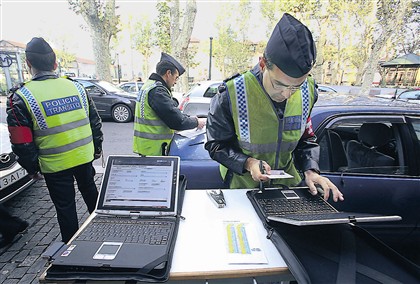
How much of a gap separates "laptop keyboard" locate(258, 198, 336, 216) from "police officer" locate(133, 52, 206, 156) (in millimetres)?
1534

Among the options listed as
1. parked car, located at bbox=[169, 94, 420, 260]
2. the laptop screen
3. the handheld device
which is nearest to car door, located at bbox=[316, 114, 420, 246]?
parked car, located at bbox=[169, 94, 420, 260]

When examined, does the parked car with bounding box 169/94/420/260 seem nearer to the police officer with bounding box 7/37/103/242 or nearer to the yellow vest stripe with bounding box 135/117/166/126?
the yellow vest stripe with bounding box 135/117/166/126

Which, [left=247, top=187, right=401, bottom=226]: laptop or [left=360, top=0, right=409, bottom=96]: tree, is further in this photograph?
[left=360, top=0, right=409, bottom=96]: tree

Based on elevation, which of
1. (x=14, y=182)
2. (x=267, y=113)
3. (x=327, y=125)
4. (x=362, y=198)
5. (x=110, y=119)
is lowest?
(x=110, y=119)

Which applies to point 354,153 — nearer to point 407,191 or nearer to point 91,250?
point 407,191

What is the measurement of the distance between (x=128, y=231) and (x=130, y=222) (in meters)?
0.08

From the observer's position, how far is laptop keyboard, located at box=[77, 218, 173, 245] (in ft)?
3.76

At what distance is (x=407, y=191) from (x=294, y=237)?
1644 millimetres

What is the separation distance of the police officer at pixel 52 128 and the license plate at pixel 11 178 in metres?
0.82

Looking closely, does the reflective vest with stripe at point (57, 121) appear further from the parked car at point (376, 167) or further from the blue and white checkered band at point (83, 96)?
the parked car at point (376, 167)

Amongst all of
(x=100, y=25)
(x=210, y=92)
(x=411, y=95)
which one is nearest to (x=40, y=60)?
(x=210, y=92)

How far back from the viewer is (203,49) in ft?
114

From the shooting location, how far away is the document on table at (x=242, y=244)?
107 cm

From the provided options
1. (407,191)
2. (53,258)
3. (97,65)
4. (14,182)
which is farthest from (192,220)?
(97,65)
